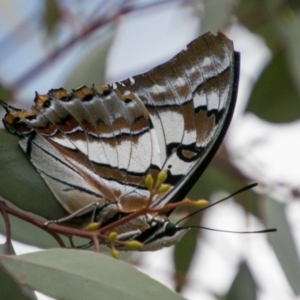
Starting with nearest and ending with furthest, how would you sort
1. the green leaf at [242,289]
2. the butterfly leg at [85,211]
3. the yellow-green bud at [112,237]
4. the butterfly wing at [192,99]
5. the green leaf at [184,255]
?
1. the yellow-green bud at [112,237]
2. the butterfly leg at [85,211]
3. the butterfly wing at [192,99]
4. the green leaf at [242,289]
5. the green leaf at [184,255]

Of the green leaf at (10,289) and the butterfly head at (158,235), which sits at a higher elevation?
the green leaf at (10,289)

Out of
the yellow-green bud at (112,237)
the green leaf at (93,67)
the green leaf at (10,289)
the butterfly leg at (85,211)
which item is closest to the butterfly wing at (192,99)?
the butterfly leg at (85,211)

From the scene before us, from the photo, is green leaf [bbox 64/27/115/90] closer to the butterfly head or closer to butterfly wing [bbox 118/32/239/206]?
butterfly wing [bbox 118/32/239/206]

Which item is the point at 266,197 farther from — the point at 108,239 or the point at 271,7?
the point at 108,239

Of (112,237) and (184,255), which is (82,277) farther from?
(184,255)

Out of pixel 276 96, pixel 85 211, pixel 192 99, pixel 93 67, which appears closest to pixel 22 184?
pixel 85 211

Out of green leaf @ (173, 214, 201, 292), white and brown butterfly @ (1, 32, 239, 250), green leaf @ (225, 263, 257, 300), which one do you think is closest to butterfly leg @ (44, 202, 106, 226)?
white and brown butterfly @ (1, 32, 239, 250)

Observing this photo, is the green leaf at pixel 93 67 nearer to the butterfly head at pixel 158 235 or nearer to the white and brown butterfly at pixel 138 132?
the white and brown butterfly at pixel 138 132
